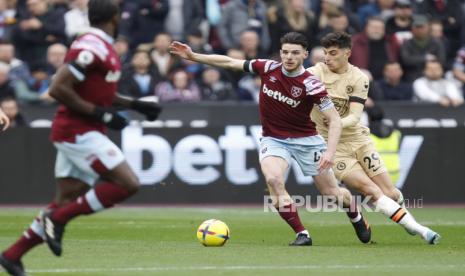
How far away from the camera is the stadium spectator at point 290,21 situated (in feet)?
72.6

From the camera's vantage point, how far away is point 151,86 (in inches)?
824

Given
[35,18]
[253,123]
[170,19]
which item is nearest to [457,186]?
[253,123]

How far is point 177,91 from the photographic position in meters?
20.9

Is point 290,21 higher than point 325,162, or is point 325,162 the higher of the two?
point 290,21

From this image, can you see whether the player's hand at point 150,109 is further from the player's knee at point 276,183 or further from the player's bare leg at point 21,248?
the player's knee at point 276,183

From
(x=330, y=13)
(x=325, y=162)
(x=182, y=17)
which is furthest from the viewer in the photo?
(x=182, y=17)

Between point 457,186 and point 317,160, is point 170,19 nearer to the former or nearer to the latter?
point 457,186

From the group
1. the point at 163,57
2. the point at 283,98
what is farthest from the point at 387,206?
the point at 163,57

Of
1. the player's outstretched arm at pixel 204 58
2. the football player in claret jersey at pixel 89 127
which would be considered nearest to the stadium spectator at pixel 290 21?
the player's outstretched arm at pixel 204 58

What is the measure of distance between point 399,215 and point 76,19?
10.4 meters

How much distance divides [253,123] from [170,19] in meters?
3.86

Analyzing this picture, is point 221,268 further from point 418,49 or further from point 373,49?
point 418,49

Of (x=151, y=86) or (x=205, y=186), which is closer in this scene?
(x=205, y=186)

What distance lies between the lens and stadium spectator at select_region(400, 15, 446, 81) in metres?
22.4
